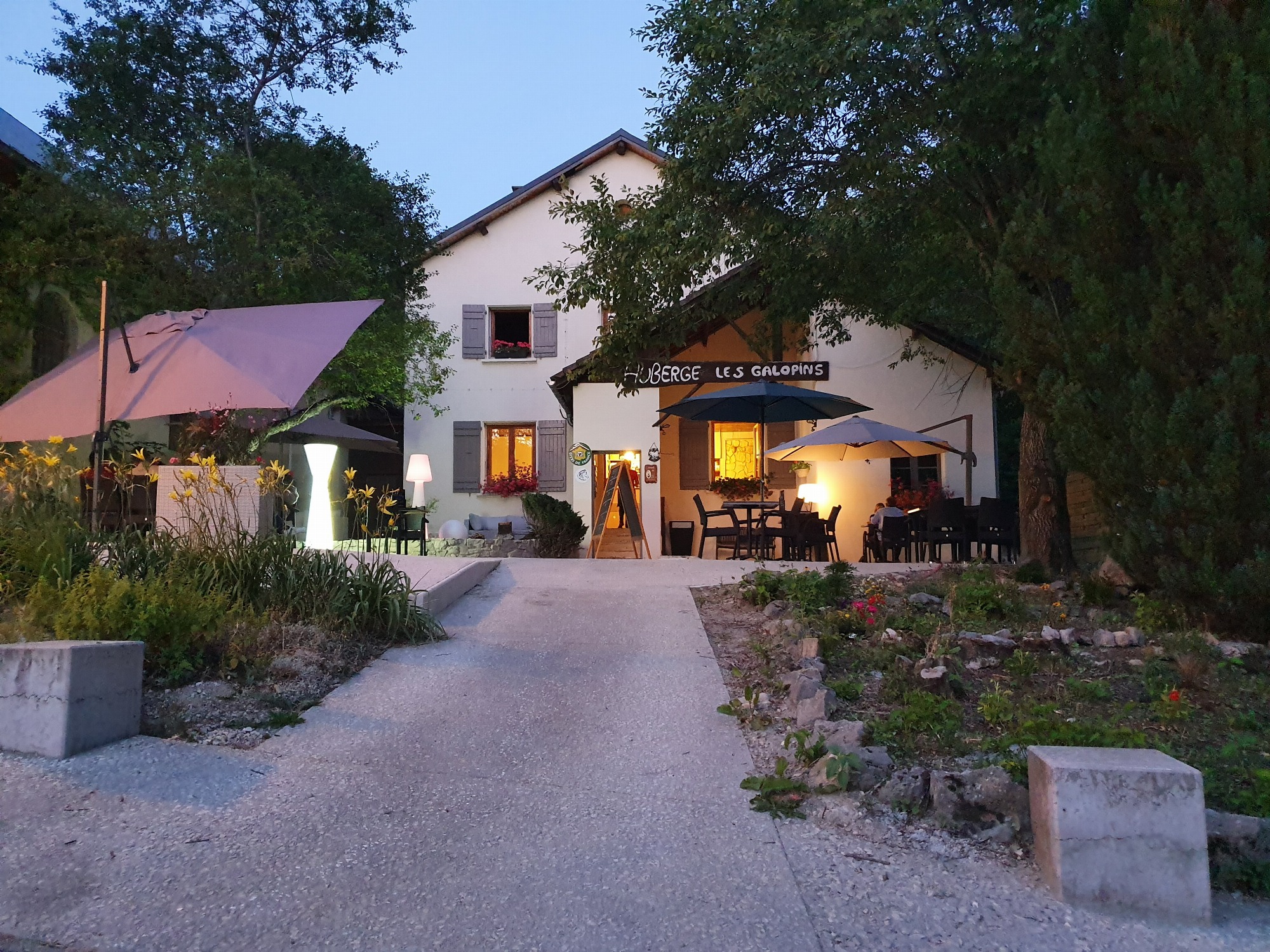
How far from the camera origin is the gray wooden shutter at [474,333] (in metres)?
17.6

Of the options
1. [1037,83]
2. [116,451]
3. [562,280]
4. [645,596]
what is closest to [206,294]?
[116,451]

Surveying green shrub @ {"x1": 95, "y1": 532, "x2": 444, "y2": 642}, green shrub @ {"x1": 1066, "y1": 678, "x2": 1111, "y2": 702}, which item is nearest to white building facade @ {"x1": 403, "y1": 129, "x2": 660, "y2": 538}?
green shrub @ {"x1": 95, "y1": 532, "x2": 444, "y2": 642}

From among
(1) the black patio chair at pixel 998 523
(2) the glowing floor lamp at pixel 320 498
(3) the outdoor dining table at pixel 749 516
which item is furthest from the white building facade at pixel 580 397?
(2) the glowing floor lamp at pixel 320 498

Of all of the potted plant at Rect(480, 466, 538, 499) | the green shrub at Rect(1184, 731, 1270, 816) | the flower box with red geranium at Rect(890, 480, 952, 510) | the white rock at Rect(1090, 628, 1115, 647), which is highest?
the potted plant at Rect(480, 466, 538, 499)

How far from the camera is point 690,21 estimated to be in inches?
360

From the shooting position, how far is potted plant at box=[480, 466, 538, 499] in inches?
674

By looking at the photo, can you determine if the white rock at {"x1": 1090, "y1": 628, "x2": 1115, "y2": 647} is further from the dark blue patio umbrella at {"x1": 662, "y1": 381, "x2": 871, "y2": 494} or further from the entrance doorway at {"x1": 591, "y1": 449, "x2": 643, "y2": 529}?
the entrance doorway at {"x1": 591, "y1": 449, "x2": 643, "y2": 529}

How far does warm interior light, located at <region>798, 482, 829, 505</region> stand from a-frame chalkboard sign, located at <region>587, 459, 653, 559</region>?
97.1 inches

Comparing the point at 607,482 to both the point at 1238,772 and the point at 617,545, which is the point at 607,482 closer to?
the point at 617,545

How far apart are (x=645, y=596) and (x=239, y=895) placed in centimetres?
531

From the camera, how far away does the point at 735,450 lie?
16.5 meters

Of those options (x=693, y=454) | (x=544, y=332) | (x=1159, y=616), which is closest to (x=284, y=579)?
(x=1159, y=616)

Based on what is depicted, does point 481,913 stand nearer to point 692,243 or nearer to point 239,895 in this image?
point 239,895

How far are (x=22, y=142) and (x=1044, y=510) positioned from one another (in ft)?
41.2
